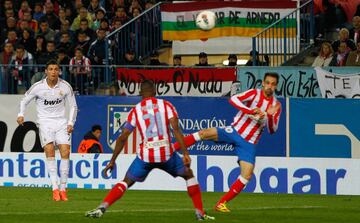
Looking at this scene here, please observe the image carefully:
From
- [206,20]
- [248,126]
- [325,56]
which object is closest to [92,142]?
[206,20]

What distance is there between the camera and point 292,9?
2823 cm

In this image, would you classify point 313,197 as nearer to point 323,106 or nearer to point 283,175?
point 283,175

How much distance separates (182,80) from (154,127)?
11291mm

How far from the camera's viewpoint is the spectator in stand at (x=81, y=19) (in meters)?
30.2

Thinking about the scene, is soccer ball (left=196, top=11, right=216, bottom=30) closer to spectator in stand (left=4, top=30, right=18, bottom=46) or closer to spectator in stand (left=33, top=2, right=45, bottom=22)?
spectator in stand (left=4, top=30, right=18, bottom=46)

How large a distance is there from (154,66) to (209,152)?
2253 mm

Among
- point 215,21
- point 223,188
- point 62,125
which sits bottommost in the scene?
point 223,188

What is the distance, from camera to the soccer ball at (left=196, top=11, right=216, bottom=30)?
28.1 metres

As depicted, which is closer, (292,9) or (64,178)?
(64,178)

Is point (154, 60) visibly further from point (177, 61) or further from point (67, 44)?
point (67, 44)

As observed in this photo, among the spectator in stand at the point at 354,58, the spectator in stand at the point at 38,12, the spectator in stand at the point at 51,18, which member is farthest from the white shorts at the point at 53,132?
the spectator in stand at the point at 38,12

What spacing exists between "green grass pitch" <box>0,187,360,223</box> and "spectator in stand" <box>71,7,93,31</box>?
8.25 m

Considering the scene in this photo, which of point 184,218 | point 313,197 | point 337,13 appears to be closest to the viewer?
point 184,218

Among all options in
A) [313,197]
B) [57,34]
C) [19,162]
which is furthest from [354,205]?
[57,34]
